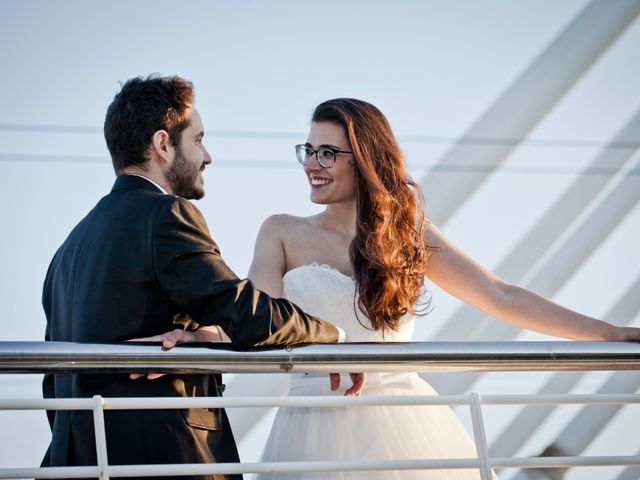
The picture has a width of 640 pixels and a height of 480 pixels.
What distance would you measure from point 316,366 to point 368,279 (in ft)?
3.87

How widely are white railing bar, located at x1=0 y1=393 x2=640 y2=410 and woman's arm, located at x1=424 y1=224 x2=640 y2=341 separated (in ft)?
2.34

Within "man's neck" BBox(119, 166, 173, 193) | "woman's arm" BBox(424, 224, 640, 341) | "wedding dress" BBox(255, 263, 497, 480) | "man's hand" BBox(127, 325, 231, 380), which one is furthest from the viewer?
"woman's arm" BBox(424, 224, 640, 341)

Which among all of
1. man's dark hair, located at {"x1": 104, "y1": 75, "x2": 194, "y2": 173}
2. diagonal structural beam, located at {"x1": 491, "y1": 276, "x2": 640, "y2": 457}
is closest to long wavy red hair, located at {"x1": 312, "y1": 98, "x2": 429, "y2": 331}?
man's dark hair, located at {"x1": 104, "y1": 75, "x2": 194, "y2": 173}

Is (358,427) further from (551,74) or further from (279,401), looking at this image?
(551,74)

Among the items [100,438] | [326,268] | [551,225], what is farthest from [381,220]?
[551,225]

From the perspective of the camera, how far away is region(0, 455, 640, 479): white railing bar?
5.78 feet

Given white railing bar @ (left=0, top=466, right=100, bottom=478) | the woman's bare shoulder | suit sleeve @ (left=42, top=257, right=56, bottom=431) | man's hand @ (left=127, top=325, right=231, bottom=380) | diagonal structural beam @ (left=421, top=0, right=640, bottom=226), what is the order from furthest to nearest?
diagonal structural beam @ (left=421, top=0, right=640, bottom=226), the woman's bare shoulder, suit sleeve @ (left=42, top=257, right=56, bottom=431), man's hand @ (left=127, top=325, right=231, bottom=380), white railing bar @ (left=0, top=466, right=100, bottom=478)

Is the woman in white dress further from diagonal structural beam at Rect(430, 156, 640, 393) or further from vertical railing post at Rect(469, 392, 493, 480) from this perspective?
diagonal structural beam at Rect(430, 156, 640, 393)

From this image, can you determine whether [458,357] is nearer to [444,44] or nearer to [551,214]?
[551,214]

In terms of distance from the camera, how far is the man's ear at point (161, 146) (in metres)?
2.44

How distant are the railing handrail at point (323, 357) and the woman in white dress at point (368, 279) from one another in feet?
1.84

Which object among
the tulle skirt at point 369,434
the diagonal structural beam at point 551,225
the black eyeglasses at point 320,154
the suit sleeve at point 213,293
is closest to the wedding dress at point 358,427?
the tulle skirt at point 369,434

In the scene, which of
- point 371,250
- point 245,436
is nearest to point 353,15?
point 245,436

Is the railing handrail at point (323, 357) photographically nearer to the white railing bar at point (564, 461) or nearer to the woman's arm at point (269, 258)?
the white railing bar at point (564, 461)
